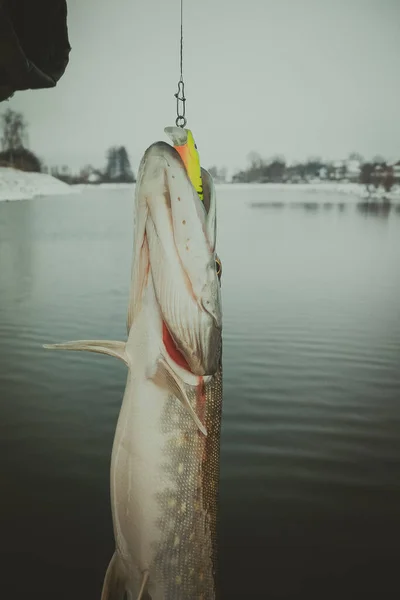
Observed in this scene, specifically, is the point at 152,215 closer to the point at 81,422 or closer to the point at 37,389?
the point at 81,422

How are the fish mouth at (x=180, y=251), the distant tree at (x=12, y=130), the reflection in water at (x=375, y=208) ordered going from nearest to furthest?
the fish mouth at (x=180, y=251) → the distant tree at (x=12, y=130) → the reflection in water at (x=375, y=208)

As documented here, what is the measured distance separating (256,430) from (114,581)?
1.72 meters

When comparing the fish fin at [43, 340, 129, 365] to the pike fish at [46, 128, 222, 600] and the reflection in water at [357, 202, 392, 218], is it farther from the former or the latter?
the reflection in water at [357, 202, 392, 218]

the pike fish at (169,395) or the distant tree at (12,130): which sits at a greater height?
the distant tree at (12,130)

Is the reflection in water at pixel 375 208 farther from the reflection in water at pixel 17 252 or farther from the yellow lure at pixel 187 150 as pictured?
the yellow lure at pixel 187 150

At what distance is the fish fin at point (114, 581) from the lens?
97 cm

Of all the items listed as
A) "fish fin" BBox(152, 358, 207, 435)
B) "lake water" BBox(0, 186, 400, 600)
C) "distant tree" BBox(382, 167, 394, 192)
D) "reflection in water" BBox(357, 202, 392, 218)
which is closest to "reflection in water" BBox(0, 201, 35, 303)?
"lake water" BBox(0, 186, 400, 600)

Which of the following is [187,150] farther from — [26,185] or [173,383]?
[26,185]

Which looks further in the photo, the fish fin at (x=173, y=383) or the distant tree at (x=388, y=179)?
the distant tree at (x=388, y=179)

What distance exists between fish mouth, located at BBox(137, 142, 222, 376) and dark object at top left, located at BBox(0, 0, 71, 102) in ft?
4.68

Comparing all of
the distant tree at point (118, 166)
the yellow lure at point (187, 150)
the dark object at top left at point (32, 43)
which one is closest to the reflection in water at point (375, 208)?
the distant tree at point (118, 166)

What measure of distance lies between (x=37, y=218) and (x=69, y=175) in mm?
2134

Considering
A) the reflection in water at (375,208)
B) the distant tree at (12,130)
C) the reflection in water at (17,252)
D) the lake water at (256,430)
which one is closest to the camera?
the lake water at (256,430)

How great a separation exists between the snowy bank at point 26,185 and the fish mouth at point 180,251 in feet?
20.2
